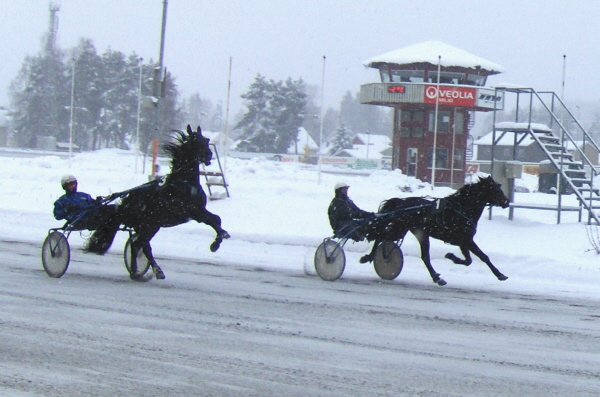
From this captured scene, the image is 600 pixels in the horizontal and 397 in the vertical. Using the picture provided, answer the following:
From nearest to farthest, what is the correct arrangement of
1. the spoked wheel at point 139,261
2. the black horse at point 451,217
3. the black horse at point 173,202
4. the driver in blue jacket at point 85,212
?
the black horse at point 173,202 < the spoked wheel at point 139,261 < the driver in blue jacket at point 85,212 < the black horse at point 451,217

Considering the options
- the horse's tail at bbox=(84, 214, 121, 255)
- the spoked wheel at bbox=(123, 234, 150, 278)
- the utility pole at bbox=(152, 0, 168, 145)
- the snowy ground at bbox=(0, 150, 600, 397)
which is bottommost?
the snowy ground at bbox=(0, 150, 600, 397)

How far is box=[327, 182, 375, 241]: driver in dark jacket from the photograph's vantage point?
42.5ft

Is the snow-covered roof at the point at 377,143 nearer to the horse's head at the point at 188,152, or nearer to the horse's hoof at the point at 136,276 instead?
the horse's head at the point at 188,152

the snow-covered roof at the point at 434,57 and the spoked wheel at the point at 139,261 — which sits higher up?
the snow-covered roof at the point at 434,57

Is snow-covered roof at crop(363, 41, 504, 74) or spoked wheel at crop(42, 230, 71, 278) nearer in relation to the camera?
spoked wheel at crop(42, 230, 71, 278)

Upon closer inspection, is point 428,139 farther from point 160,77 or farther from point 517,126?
point 517,126

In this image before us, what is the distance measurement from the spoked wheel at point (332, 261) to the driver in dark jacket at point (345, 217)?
0.69 feet

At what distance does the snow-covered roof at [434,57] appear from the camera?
55.6 m

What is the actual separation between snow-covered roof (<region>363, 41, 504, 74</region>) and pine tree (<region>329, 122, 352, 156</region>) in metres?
51.4

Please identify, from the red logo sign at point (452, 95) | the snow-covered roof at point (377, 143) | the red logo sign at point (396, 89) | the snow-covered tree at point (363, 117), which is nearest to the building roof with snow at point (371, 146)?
the snow-covered roof at point (377, 143)

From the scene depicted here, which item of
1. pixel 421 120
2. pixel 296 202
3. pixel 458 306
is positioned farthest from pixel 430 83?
pixel 458 306

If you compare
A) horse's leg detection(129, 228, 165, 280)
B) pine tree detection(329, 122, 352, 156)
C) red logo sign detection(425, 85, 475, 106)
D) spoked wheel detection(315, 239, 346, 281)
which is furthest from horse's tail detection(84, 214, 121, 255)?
pine tree detection(329, 122, 352, 156)

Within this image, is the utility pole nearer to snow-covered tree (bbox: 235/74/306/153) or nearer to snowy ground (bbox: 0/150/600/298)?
snowy ground (bbox: 0/150/600/298)

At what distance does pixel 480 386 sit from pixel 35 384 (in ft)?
10.1
